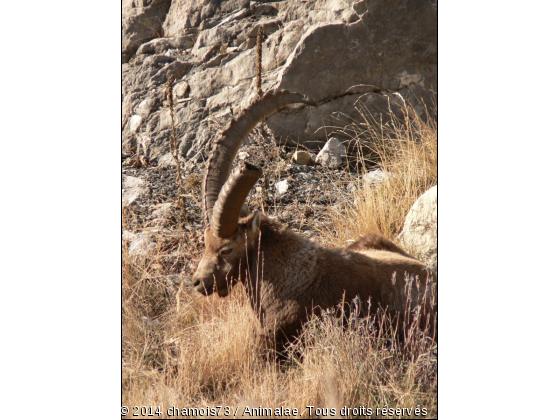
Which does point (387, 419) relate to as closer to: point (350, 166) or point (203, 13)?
point (350, 166)

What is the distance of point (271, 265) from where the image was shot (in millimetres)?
4176

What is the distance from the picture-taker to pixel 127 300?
198 inches

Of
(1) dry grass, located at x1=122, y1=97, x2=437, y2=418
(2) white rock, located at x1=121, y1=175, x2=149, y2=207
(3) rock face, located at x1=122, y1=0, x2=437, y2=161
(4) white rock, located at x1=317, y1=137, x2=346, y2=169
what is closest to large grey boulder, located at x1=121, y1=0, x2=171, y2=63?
(3) rock face, located at x1=122, y1=0, x2=437, y2=161

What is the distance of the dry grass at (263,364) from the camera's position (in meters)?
3.52

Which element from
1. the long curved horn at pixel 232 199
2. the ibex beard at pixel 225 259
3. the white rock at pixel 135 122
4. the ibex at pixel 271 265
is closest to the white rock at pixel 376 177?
the ibex at pixel 271 265

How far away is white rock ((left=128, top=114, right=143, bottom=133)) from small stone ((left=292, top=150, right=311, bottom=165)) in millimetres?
2563

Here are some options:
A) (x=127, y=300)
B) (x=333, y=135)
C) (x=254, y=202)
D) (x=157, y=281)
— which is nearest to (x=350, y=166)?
(x=333, y=135)

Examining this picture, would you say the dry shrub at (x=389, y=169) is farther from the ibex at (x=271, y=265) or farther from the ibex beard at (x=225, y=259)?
the ibex beard at (x=225, y=259)

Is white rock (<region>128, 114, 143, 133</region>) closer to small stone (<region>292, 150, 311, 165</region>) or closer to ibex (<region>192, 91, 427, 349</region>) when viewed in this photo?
small stone (<region>292, 150, 311, 165</region>)

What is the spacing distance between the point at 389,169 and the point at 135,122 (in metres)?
4.02

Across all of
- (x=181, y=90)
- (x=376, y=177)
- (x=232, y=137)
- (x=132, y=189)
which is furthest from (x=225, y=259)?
(x=181, y=90)
